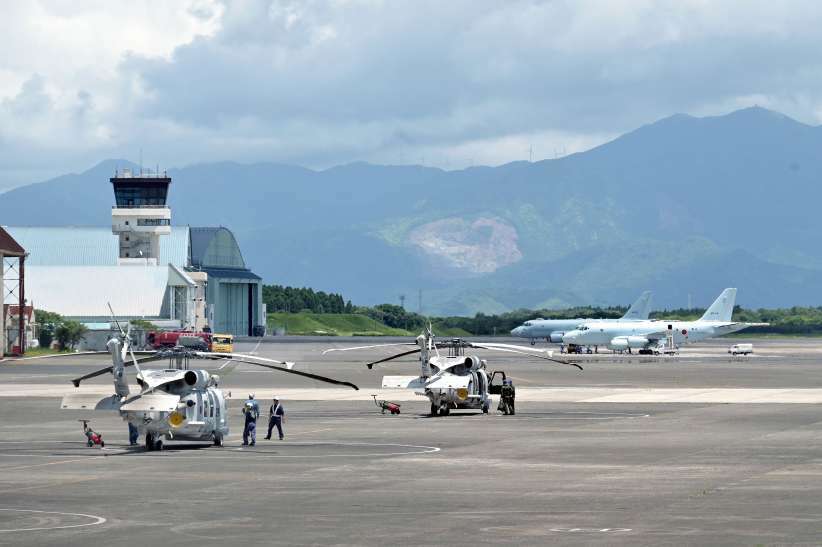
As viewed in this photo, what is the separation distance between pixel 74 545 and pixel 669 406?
53.3 meters

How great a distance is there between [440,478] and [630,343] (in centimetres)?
13844

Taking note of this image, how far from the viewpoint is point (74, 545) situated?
2842cm

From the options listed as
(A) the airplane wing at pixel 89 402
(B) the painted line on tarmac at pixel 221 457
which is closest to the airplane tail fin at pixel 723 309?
(B) the painted line on tarmac at pixel 221 457

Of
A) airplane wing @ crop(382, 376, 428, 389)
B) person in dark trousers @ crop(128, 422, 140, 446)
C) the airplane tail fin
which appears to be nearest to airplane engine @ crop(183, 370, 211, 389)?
person in dark trousers @ crop(128, 422, 140, 446)

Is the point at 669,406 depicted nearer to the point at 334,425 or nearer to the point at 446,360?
the point at 446,360

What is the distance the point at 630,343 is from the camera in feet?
582

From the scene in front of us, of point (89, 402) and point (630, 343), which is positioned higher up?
point (630, 343)

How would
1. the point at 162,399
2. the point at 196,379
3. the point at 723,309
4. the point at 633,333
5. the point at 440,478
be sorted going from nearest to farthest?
the point at 440,478
the point at 162,399
the point at 196,379
the point at 633,333
the point at 723,309

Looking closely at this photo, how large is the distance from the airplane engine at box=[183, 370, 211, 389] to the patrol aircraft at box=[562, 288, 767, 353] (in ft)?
410

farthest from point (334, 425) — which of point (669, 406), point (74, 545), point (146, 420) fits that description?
point (74, 545)

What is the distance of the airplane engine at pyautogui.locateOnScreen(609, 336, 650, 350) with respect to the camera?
17725cm

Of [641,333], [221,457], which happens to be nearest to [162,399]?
[221,457]

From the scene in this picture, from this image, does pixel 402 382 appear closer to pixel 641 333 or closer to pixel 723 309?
pixel 641 333

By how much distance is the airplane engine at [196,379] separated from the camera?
49.4 meters
